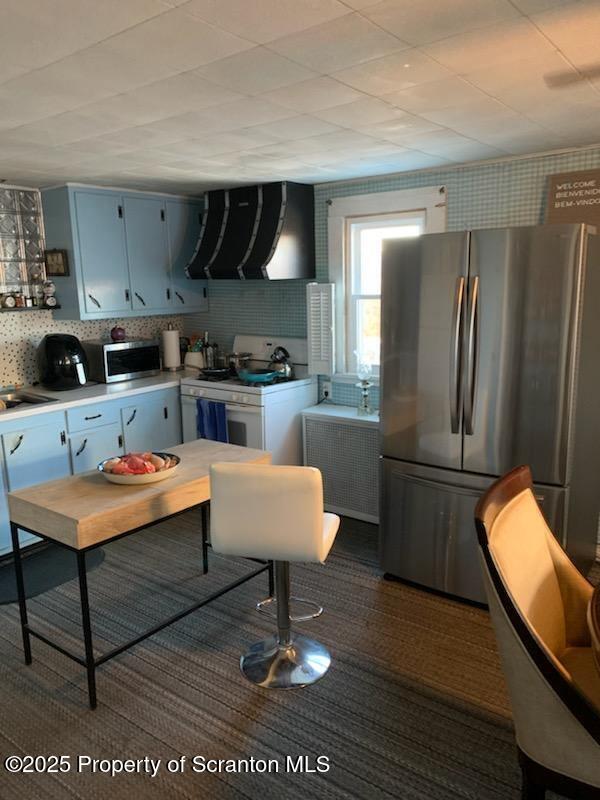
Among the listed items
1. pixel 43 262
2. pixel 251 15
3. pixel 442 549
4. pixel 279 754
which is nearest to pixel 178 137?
pixel 251 15

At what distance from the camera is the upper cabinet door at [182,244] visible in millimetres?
4812

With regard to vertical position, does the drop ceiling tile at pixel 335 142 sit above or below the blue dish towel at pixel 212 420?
above

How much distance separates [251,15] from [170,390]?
10.9ft

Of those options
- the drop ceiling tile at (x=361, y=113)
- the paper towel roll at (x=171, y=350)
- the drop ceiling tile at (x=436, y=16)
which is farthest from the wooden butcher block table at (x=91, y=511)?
the paper towel roll at (x=171, y=350)

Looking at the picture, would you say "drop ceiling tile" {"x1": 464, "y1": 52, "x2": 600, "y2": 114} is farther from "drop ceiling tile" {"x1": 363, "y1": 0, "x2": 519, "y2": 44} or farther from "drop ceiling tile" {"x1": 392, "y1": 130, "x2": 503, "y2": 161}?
"drop ceiling tile" {"x1": 392, "y1": 130, "x2": 503, "y2": 161}

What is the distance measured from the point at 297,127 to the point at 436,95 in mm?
685

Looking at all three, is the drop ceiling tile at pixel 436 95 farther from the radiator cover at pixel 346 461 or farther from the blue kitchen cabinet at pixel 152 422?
the blue kitchen cabinet at pixel 152 422

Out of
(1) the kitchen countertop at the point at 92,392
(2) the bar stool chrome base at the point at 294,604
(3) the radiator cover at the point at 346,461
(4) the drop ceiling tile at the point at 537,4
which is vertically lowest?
(2) the bar stool chrome base at the point at 294,604

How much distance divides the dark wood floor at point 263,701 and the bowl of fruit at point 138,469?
2.75 feet

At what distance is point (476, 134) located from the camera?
289 centimetres

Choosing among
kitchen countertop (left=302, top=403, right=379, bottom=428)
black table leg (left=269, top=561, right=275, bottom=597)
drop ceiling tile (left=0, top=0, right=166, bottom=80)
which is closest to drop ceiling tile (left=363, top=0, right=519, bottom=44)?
drop ceiling tile (left=0, top=0, right=166, bottom=80)

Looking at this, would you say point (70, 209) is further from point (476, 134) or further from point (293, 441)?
point (476, 134)

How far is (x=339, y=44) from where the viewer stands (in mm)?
1751

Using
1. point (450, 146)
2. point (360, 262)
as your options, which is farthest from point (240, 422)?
point (450, 146)
